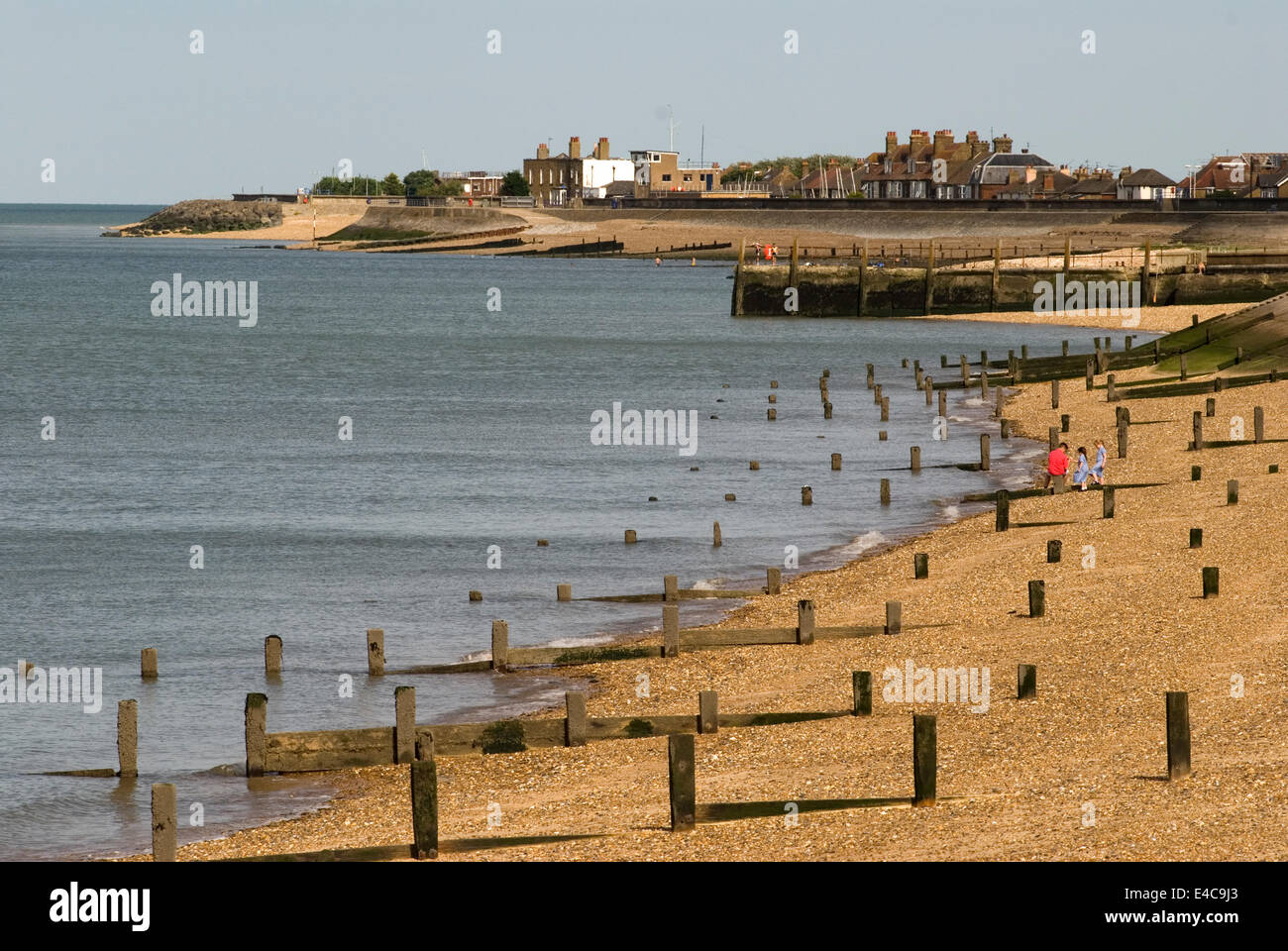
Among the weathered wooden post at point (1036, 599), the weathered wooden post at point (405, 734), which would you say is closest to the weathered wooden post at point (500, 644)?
the weathered wooden post at point (405, 734)

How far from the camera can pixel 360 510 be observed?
43406 mm

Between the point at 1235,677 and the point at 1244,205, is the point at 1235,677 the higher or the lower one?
the lower one

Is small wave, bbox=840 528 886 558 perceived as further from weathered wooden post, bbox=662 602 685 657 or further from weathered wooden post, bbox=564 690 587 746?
weathered wooden post, bbox=564 690 587 746

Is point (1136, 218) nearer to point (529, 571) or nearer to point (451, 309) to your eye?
point (451, 309)

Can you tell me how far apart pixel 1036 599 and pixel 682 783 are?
10820mm

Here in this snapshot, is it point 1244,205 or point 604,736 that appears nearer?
point 604,736

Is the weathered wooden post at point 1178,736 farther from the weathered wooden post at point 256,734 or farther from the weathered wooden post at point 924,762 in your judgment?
the weathered wooden post at point 256,734

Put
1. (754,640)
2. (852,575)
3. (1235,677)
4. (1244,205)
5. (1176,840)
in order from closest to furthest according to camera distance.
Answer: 1. (1176,840)
2. (1235,677)
3. (754,640)
4. (852,575)
5. (1244,205)

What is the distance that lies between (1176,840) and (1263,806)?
1.26 meters

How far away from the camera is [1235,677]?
20.8m

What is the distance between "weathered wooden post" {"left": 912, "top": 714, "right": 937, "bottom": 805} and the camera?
54.6ft

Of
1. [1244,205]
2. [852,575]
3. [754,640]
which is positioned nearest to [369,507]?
[852,575]

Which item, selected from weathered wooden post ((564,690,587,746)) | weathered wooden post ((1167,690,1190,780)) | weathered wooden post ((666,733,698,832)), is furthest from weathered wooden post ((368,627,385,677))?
weathered wooden post ((1167,690,1190,780))

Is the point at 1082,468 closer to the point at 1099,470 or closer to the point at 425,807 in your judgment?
the point at 1099,470
